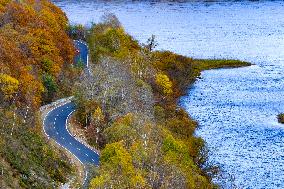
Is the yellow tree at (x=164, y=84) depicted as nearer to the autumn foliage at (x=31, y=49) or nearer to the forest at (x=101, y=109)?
the forest at (x=101, y=109)

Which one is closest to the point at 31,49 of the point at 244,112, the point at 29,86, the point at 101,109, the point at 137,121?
the point at 29,86

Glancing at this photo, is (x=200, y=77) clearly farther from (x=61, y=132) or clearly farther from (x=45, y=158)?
(x=45, y=158)

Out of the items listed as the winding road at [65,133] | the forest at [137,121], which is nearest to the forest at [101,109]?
the forest at [137,121]

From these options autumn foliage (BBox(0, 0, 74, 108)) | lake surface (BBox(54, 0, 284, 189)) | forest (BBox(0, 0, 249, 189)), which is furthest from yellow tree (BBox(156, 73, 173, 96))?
autumn foliage (BBox(0, 0, 74, 108))

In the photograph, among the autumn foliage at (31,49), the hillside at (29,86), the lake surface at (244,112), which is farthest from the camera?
the lake surface at (244,112)

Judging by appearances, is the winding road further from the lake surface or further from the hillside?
the lake surface

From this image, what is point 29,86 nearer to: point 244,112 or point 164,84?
point 164,84

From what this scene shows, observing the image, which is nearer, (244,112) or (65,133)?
(65,133)
